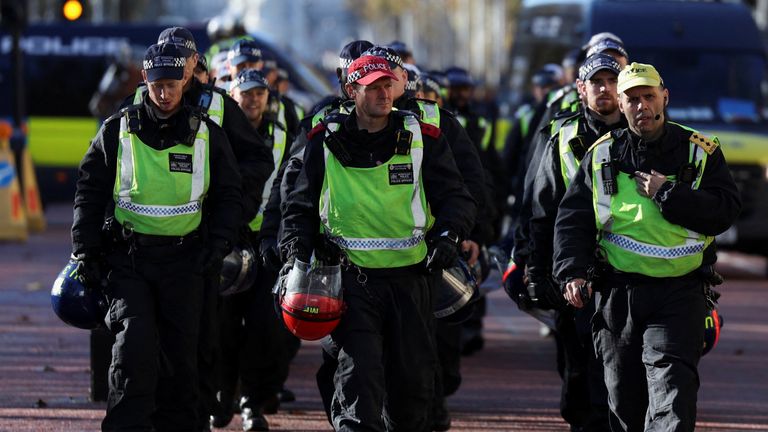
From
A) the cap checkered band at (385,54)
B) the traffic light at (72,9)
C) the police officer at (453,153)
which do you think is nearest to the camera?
the cap checkered band at (385,54)

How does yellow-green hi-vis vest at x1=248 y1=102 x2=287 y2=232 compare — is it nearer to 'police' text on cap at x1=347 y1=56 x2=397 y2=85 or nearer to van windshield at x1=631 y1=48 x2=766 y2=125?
'police' text on cap at x1=347 y1=56 x2=397 y2=85

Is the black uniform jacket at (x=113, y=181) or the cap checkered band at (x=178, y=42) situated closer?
the black uniform jacket at (x=113, y=181)

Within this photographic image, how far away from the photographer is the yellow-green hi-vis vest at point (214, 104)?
739 cm

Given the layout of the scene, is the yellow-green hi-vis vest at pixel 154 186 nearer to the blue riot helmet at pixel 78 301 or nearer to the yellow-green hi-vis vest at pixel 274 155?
the blue riot helmet at pixel 78 301

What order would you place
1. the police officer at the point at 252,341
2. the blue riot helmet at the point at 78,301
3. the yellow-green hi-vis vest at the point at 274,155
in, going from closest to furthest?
the blue riot helmet at the point at 78,301 → the police officer at the point at 252,341 → the yellow-green hi-vis vest at the point at 274,155

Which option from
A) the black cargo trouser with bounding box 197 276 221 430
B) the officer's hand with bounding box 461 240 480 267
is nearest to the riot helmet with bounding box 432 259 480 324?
the officer's hand with bounding box 461 240 480 267

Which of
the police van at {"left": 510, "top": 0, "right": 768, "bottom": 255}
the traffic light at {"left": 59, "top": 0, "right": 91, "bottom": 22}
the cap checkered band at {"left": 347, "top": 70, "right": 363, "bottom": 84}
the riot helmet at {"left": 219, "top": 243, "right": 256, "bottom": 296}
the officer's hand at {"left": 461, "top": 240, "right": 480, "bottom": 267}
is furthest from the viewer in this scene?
the traffic light at {"left": 59, "top": 0, "right": 91, "bottom": 22}

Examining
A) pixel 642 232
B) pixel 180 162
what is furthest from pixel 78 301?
pixel 642 232

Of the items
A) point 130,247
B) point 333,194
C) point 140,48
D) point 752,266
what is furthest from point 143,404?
point 140,48

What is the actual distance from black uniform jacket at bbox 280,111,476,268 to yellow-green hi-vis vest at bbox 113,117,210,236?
1.77ft

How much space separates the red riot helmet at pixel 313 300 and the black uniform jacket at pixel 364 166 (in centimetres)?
11

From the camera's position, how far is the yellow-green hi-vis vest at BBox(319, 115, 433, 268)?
6562mm

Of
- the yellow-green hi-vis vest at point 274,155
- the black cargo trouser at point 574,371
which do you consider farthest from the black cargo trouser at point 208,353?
the black cargo trouser at point 574,371

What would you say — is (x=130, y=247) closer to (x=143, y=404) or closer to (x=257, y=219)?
(x=143, y=404)
